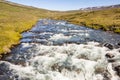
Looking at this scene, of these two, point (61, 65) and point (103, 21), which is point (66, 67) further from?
point (103, 21)

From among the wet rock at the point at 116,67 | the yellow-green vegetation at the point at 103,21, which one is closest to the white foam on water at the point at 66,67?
the wet rock at the point at 116,67

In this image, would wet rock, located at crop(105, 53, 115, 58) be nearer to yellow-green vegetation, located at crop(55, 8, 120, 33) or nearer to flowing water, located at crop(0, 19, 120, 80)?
flowing water, located at crop(0, 19, 120, 80)

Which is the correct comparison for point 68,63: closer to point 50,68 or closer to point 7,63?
point 50,68

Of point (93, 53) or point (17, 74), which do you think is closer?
point (17, 74)

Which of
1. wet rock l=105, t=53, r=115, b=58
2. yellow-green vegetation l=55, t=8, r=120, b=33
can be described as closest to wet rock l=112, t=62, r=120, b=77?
wet rock l=105, t=53, r=115, b=58

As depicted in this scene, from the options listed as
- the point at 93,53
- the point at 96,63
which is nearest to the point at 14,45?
the point at 93,53

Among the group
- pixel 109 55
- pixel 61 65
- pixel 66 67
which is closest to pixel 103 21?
pixel 109 55

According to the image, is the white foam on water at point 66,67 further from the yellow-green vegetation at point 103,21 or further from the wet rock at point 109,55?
the yellow-green vegetation at point 103,21

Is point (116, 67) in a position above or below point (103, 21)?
below
